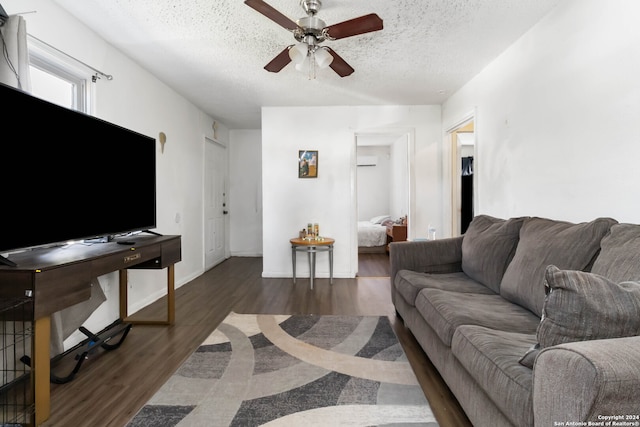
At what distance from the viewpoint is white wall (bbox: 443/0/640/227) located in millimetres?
1692

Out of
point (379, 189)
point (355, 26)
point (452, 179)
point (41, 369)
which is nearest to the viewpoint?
point (41, 369)

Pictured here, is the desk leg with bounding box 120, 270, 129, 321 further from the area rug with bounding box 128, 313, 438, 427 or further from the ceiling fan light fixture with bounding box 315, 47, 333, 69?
the ceiling fan light fixture with bounding box 315, 47, 333, 69

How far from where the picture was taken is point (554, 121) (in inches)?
87.5

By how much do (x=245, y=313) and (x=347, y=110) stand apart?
3.12 meters

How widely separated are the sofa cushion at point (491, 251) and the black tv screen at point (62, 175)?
274 cm

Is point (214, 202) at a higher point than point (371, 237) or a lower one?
higher

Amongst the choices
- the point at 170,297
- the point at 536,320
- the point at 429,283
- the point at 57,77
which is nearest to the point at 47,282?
the point at 170,297

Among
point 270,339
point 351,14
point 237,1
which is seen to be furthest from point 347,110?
point 270,339

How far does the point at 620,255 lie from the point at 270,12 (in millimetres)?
2220

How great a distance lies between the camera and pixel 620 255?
4.37 ft

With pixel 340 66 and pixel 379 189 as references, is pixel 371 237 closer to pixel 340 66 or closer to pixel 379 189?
pixel 379 189

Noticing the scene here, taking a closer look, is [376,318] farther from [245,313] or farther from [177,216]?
[177,216]

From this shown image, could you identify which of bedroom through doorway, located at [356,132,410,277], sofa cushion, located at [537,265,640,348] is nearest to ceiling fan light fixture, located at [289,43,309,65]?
sofa cushion, located at [537,265,640,348]

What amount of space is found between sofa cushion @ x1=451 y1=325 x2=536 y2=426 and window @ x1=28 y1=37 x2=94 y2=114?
314 centimetres
